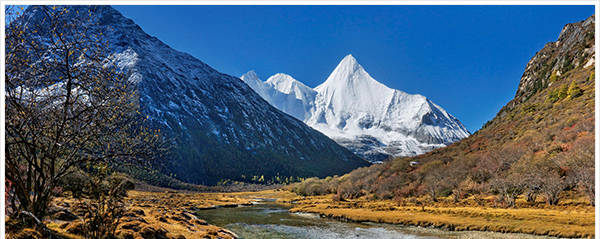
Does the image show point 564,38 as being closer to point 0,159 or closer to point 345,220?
point 345,220

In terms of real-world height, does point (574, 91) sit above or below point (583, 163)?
above

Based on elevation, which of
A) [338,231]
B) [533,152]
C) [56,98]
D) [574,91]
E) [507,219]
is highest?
[574,91]

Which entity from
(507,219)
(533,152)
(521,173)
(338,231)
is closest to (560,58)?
(533,152)

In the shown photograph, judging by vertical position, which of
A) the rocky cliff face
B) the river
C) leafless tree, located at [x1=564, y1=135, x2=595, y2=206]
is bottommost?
the river

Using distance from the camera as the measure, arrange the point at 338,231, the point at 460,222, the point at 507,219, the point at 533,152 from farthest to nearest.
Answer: the point at 533,152 → the point at 338,231 → the point at 460,222 → the point at 507,219

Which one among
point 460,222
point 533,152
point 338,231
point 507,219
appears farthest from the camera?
point 533,152

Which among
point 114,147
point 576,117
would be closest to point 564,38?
point 576,117

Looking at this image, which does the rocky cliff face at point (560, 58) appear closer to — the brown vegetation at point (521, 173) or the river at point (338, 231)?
the brown vegetation at point (521, 173)

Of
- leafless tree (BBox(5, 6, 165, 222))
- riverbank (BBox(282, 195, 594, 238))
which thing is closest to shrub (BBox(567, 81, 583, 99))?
riverbank (BBox(282, 195, 594, 238))

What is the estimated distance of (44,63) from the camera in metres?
11.2

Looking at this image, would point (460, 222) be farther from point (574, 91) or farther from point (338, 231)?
point (574, 91)

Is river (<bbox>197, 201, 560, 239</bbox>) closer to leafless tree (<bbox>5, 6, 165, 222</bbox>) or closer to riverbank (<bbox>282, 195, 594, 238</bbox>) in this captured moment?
riverbank (<bbox>282, 195, 594, 238</bbox>)

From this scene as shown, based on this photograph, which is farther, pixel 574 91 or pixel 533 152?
pixel 574 91
